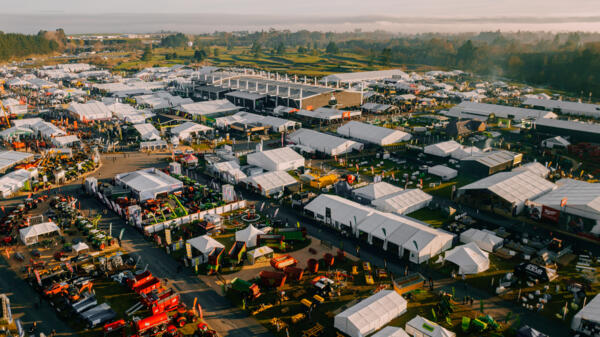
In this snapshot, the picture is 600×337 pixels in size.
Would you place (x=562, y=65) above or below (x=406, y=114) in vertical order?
above

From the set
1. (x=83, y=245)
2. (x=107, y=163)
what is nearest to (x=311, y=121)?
(x=107, y=163)

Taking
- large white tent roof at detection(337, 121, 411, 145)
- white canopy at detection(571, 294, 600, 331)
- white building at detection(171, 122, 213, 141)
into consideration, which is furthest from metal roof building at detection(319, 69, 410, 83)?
white canopy at detection(571, 294, 600, 331)

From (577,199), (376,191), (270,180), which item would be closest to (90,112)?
(270,180)

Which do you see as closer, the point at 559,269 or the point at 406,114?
the point at 559,269

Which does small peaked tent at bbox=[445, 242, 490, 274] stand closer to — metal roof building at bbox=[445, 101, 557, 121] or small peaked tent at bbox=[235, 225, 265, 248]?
small peaked tent at bbox=[235, 225, 265, 248]

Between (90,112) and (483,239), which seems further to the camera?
(90,112)

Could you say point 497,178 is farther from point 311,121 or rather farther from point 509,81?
point 509,81

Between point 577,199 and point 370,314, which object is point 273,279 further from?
point 577,199
